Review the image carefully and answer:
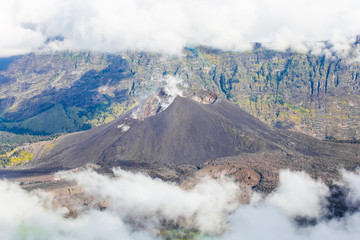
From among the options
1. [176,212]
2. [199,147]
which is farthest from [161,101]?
[176,212]

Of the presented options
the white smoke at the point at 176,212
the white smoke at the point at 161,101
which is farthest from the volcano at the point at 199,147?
the white smoke at the point at 176,212

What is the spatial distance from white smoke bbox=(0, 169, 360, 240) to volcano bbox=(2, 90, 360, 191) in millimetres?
5560

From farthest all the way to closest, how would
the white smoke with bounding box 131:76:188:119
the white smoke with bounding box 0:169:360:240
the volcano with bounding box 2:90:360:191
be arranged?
the white smoke with bounding box 131:76:188:119 < the volcano with bounding box 2:90:360:191 < the white smoke with bounding box 0:169:360:240

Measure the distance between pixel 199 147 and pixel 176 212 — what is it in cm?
2337

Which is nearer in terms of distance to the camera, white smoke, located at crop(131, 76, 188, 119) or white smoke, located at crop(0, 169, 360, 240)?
white smoke, located at crop(0, 169, 360, 240)

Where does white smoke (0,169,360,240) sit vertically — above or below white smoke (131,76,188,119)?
below

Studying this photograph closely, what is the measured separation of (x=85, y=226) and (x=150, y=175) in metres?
17.4

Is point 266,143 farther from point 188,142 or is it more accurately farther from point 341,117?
point 341,117

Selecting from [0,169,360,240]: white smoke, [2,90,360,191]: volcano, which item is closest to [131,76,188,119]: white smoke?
[2,90,360,191]: volcano

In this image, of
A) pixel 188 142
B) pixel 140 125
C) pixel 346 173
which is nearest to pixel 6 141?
pixel 140 125

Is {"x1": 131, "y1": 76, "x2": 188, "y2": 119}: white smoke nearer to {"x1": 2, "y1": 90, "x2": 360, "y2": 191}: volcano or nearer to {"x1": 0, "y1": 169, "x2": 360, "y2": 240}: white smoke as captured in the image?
{"x1": 2, "y1": 90, "x2": 360, "y2": 191}: volcano

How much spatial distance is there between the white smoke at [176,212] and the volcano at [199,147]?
18.2 ft

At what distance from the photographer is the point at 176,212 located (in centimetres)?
5606

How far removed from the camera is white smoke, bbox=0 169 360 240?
168ft
